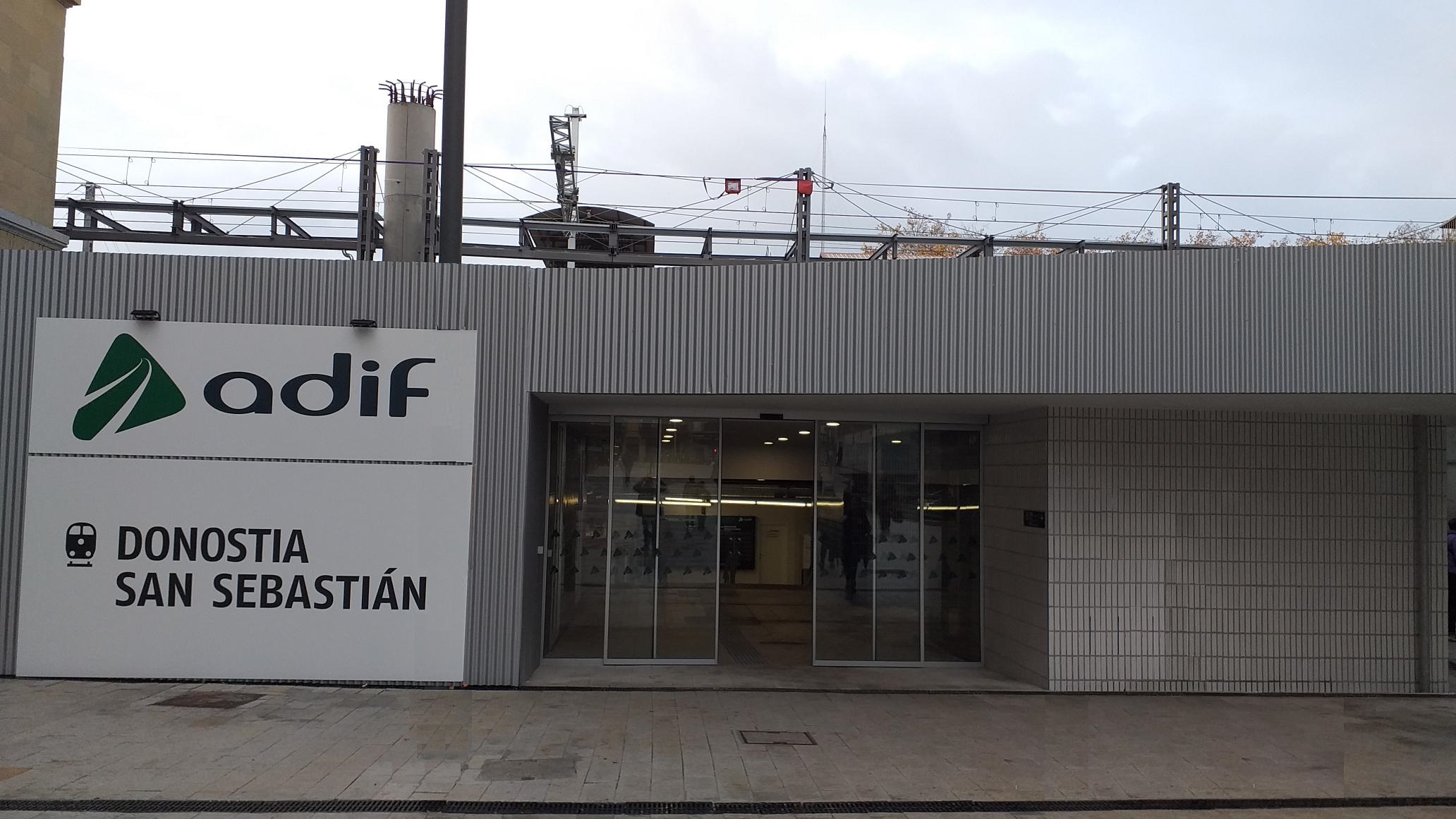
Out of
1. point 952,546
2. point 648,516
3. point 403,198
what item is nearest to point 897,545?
point 952,546

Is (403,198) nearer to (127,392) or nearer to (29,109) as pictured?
(127,392)

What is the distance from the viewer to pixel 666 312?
986 centimetres

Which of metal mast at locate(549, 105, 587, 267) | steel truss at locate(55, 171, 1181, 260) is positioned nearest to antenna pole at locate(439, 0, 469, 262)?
steel truss at locate(55, 171, 1181, 260)

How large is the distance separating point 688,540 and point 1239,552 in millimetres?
5710

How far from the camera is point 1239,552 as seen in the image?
34.1 feet

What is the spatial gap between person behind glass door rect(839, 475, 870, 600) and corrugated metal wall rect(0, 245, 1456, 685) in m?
2.30

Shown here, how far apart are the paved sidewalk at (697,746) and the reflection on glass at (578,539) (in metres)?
1.67

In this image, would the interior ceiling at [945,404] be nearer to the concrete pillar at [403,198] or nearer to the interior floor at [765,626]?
the interior floor at [765,626]

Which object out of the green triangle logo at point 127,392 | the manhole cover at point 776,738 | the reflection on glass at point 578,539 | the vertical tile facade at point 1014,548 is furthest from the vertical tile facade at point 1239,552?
the green triangle logo at point 127,392

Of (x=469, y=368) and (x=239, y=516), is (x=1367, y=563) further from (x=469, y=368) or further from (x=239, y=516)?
(x=239, y=516)

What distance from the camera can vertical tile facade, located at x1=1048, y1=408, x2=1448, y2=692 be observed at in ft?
33.4

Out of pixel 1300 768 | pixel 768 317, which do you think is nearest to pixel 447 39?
pixel 768 317

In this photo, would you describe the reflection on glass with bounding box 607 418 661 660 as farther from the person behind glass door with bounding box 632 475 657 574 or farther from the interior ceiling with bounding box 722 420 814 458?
the interior ceiling with bounding box 722 420 814 458

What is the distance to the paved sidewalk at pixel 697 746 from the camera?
22.2 feet
